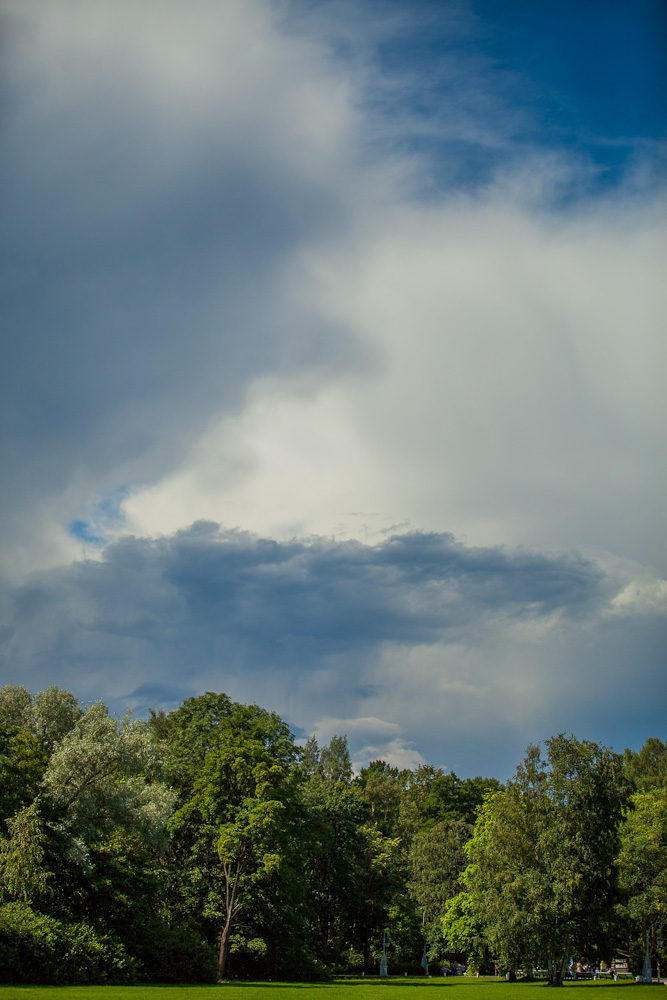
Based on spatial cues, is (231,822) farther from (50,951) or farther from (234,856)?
(50,951)

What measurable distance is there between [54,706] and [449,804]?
92666 millimetres

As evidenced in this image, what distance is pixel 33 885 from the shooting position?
→ 1390 inches

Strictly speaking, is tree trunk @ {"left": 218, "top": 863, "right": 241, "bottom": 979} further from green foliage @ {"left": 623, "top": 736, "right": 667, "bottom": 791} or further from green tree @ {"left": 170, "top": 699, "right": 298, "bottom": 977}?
green foliage @ {"left": 623, "top": 736, "right": 667, "bottom": 791}

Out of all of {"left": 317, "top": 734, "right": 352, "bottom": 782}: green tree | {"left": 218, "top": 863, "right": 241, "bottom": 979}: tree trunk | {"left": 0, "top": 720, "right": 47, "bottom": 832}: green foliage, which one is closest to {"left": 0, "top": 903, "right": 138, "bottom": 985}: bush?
{"left": 0, "top": 720, "right": 47, "bottom": 832}: green foliage

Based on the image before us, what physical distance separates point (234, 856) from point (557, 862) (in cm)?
2304

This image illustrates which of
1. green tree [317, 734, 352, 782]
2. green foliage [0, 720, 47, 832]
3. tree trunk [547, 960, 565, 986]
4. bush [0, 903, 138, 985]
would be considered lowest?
tree trunk [547, 960, 565, 986]

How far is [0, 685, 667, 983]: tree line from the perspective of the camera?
3766 cm

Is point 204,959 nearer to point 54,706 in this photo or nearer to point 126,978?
point 126,978

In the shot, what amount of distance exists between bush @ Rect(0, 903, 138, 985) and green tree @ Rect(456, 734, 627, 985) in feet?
97.0

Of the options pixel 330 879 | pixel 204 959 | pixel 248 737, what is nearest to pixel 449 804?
pixel 330 879

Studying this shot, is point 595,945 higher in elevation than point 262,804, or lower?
lower

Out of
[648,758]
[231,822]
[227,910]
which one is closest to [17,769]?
[231,822]

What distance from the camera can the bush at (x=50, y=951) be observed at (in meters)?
32.6

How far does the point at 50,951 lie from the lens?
3384 centimetres
